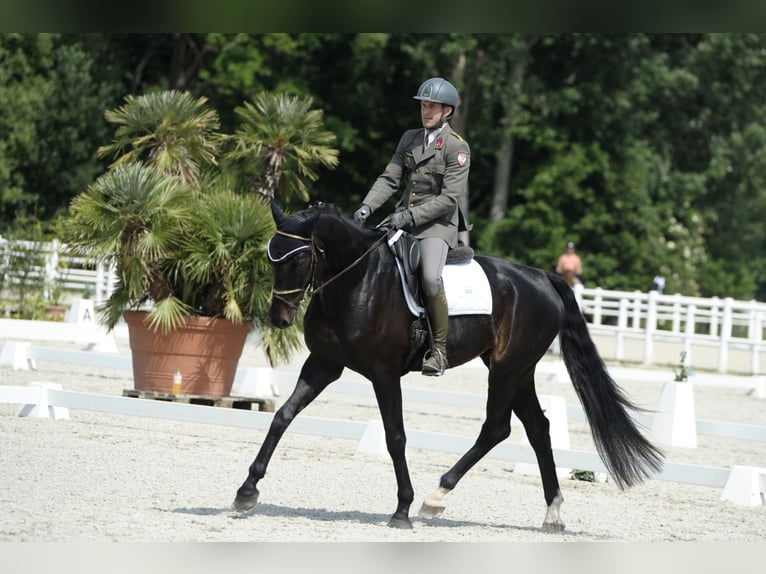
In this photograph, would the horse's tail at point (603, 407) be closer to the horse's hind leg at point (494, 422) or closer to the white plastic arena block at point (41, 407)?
the horse's hind leg at point (494, 422)

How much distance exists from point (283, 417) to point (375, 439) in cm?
307

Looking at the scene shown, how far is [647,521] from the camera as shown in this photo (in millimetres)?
7477

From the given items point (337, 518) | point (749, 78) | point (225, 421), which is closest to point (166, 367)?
point (225, 421)

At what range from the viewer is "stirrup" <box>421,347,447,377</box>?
6699 millimetres

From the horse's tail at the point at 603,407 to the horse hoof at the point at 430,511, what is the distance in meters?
1.09

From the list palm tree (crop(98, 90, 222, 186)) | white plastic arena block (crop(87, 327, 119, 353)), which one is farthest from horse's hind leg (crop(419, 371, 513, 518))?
white plastic arena block (crop(87, 327, 119, 353))

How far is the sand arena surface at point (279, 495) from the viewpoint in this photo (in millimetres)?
6059

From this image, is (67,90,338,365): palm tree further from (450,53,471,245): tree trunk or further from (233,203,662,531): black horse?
(450,53,471,245): tree trunk

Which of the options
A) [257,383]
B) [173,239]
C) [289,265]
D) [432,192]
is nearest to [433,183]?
[432,192]

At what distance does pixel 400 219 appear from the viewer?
6.73 m

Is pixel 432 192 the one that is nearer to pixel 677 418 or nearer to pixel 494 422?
pixel 494 422

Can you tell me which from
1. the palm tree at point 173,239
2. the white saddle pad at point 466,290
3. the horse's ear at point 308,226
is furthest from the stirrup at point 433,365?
the palm tree at point 173,239
